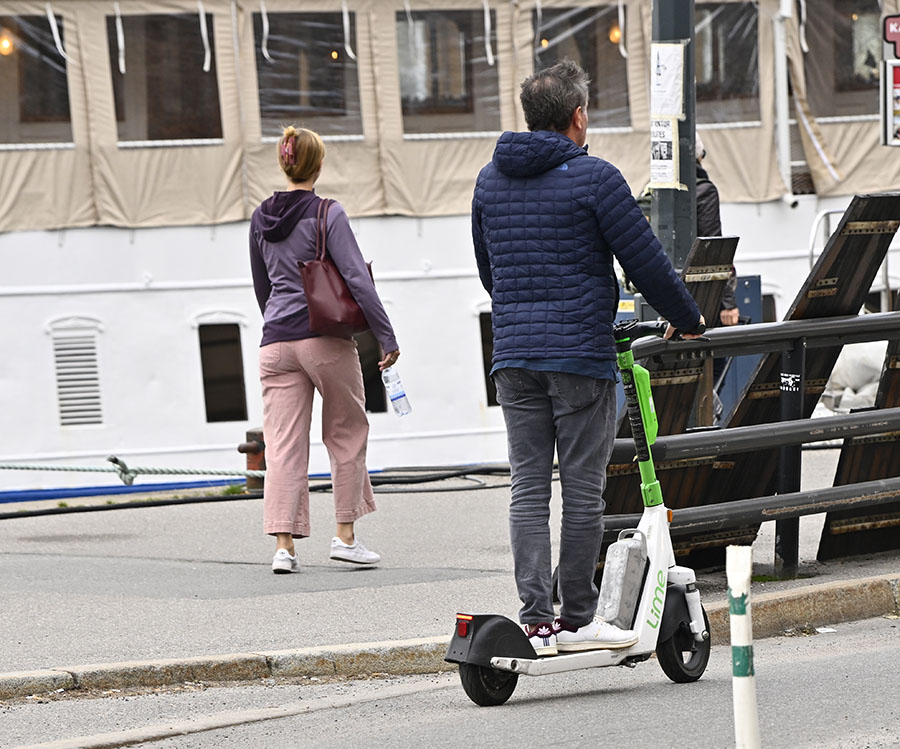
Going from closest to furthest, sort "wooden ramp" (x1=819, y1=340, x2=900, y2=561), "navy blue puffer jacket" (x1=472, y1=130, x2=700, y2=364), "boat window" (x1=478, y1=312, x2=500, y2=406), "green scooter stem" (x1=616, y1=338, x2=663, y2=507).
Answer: "navy blue puffer jacket" (x1=472, y1=130, x2=700, y2=364), "green scooter stem" (x1=616, y1=338, x2=663, y2=507), "wooden ramp" (x1=819, y1=340, x2=900, y2=561), "boat window" (x1=478, y1=312, x2=500, y2=406)

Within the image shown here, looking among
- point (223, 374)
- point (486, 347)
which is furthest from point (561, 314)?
point (223, 374)

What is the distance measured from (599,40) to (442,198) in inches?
89.7

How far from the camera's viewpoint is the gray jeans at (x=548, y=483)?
5430 millimetres

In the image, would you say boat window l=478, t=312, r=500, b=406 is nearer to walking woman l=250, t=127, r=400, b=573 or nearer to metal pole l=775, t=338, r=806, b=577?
walking woman l=250, t=127, r=400, b=573

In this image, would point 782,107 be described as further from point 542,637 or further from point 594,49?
→ point 542,637

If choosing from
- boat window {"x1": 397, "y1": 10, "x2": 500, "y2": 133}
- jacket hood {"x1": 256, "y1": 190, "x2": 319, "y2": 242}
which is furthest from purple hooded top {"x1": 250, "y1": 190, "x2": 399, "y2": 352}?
boat window {"x1": 397, "y1": 10, "x2": 500, "y2": 133}

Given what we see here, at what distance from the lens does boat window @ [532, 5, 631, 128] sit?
16.5 metres

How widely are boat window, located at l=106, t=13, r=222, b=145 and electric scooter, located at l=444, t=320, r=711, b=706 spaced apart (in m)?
11.2

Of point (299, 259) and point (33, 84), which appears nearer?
point (299, 259)

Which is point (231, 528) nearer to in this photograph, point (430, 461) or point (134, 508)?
point (134, 508)

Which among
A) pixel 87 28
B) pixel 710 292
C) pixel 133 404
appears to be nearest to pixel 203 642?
pixel 710 292

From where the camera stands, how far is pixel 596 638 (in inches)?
213

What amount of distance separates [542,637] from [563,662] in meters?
0.11

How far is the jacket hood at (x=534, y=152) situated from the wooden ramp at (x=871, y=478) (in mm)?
2872
